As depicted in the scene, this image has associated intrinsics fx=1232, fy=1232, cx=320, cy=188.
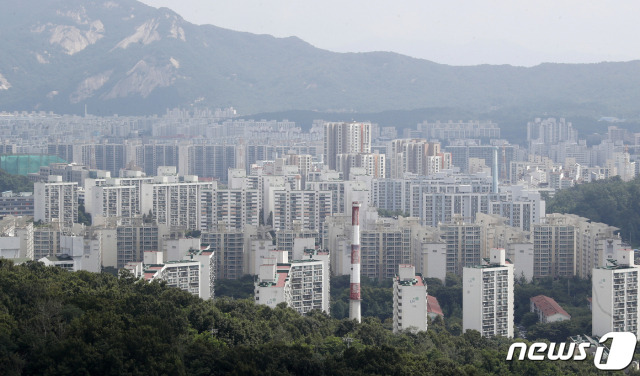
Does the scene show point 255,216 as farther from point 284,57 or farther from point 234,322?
point 284,57

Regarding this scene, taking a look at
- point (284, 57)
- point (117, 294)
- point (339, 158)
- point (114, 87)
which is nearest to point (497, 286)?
point (117, 294)

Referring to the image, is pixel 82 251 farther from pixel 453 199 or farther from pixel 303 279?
pixel 453 199

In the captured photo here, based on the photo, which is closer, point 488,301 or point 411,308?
point 411,308

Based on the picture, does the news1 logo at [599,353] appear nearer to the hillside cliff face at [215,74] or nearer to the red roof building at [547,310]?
the red roof building at [547,310]

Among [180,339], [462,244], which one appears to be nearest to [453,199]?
[462,244]

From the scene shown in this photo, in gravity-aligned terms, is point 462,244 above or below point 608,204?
below

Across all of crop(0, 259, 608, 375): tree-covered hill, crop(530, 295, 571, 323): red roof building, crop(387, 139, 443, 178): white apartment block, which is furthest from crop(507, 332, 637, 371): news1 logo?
crop(387, 139, 443, 178): white apartment block

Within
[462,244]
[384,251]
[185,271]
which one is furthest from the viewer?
[462,244]
